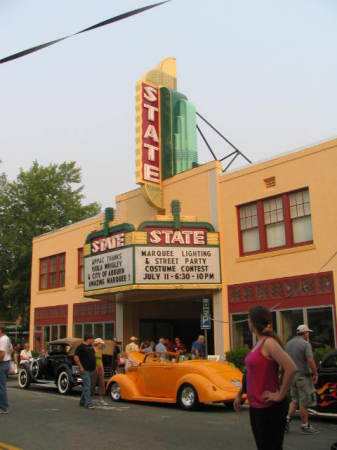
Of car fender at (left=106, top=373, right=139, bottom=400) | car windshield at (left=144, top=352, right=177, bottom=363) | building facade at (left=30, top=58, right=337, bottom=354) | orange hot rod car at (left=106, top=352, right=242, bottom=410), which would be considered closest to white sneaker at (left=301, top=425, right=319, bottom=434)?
orange hot rod car at (left=106, top=352, right=242, bottom=410)

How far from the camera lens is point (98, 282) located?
67.9ft

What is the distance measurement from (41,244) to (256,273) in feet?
53.5

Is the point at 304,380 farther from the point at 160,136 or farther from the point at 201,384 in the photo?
the point at 160,136

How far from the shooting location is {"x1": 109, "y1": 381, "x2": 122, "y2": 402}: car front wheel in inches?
547

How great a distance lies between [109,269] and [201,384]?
8933mm

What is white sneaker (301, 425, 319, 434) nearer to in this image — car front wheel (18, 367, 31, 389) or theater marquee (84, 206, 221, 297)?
theater marquee (84, 206, 221, 297)

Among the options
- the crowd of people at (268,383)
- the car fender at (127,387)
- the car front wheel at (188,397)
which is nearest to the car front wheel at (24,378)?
the car fender at (127,387)

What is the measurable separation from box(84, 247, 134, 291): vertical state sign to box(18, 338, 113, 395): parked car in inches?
94.8

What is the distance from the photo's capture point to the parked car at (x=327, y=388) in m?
9.89

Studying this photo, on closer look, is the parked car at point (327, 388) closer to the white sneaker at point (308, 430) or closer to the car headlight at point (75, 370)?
the white sneaker at point (308, 430)

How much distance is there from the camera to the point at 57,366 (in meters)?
17.0

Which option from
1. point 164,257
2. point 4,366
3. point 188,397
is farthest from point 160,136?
point 4,366

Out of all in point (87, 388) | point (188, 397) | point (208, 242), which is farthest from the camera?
point (208, 242)

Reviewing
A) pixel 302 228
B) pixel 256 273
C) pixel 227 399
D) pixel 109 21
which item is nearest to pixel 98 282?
pixel 256 273
